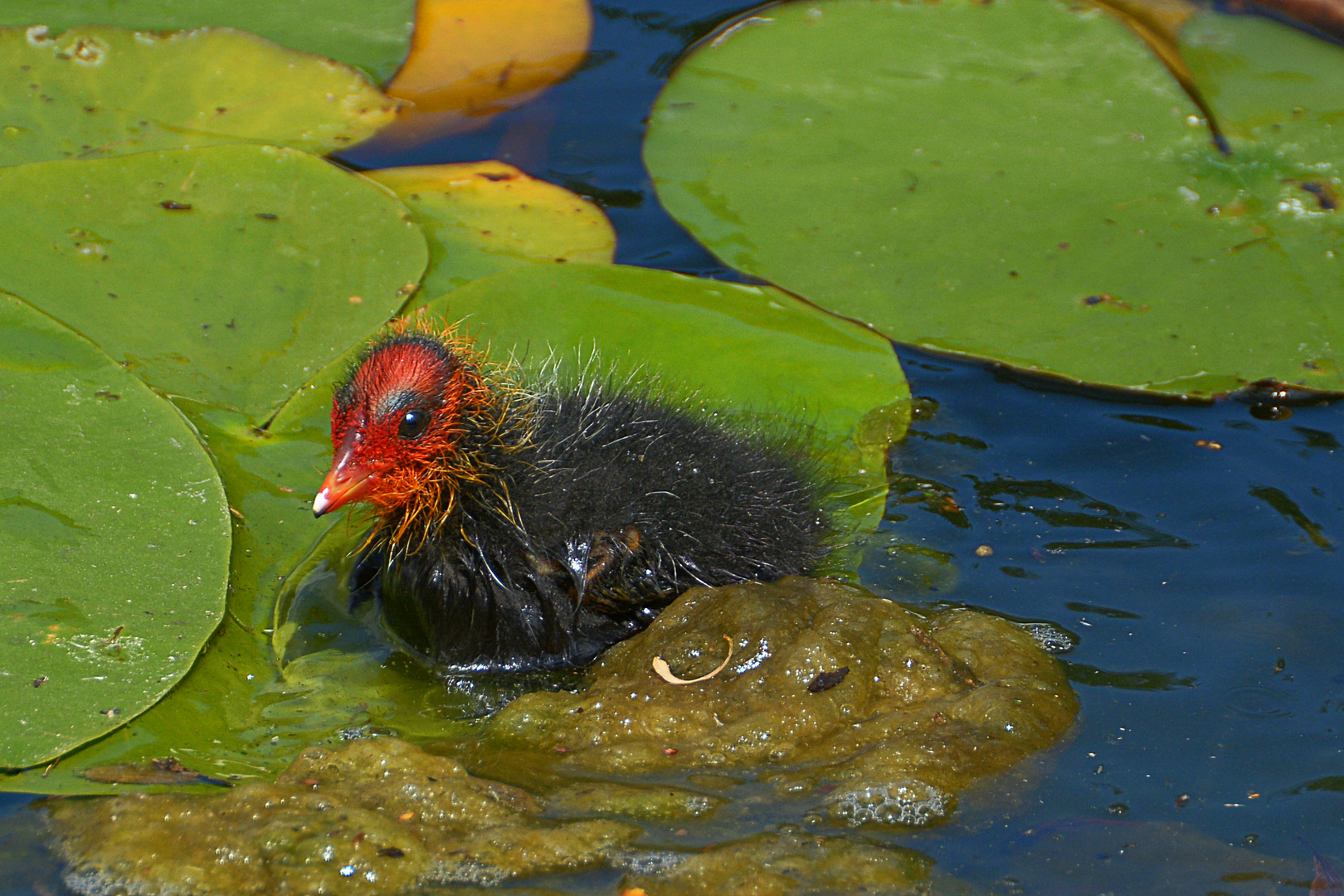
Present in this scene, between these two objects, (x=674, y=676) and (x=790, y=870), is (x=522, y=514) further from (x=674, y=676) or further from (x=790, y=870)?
(x=790, y=870)

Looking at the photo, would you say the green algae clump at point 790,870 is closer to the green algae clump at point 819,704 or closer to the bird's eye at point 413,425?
the green algae clump at point 819,704

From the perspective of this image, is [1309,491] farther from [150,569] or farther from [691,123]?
[150,569]

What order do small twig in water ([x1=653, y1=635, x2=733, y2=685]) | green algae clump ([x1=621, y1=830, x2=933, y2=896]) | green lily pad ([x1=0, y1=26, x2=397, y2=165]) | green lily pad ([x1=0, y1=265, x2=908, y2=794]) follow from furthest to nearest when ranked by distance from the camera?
green lily pad ([x1=0, y1=26, x2=397, y2=165]) < small twig in water ([x1=653, y1=635, x2=733, y2=685]) < green lily pad ([x1=0, y1=265, x2=908, y2=794]) < green algae clump ([x1=621, y1=830, x2=933, y2=896])

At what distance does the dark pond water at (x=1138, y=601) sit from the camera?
225 centimetres

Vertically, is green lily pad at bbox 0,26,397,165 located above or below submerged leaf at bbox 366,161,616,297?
above

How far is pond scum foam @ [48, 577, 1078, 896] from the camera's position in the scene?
2.14 metres

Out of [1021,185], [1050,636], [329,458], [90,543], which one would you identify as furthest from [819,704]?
[1021,185]

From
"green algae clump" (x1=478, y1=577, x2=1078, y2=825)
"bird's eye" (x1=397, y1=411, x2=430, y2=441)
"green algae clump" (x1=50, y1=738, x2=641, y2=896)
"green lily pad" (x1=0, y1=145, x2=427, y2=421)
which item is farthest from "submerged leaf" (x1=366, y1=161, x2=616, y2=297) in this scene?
"green algae clump" (x1=50, y1=738, x2=641, y2=896)

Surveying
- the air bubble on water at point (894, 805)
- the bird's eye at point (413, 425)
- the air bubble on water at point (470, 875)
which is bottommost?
the air bubble on water at point (470, 875)

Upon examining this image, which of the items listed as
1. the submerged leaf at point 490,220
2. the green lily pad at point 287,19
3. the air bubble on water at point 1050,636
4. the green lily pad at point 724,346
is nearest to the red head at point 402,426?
the green lily pad at point 724,346

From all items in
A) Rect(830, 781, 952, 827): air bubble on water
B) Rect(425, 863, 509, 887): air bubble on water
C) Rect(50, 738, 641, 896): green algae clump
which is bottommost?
Rect(50, 738, 641, 896): green algae clump

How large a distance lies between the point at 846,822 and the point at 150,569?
5.85ft

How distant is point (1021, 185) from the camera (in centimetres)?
420

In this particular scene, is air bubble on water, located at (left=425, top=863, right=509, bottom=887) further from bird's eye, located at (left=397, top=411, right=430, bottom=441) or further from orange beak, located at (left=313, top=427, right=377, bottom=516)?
bird's eye, located at (left=397, top=411, right=430, bottom=441)
